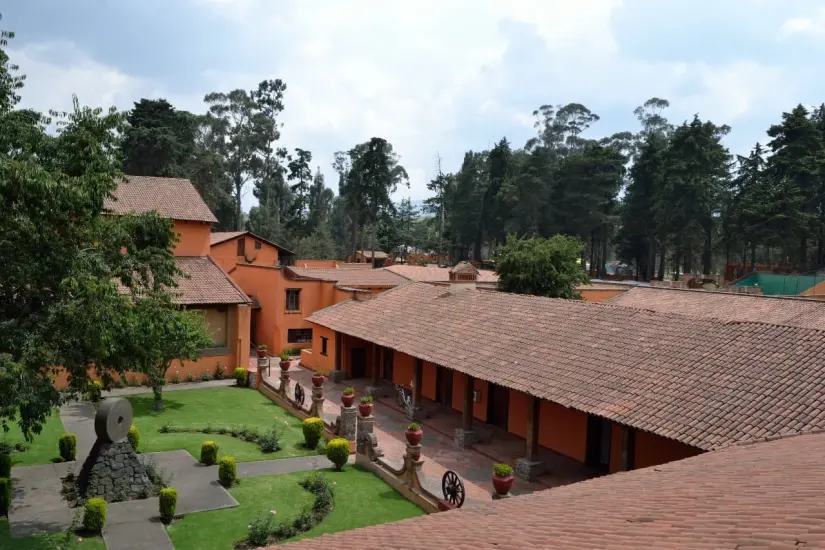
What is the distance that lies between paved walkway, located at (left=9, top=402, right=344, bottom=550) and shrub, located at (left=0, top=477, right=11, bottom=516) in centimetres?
21

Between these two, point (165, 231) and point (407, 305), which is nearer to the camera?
point (165, 231)

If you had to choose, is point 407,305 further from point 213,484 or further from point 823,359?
point 823,359

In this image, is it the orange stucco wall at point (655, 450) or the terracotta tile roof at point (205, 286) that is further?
the terracotta tile roof at point (205, 286)

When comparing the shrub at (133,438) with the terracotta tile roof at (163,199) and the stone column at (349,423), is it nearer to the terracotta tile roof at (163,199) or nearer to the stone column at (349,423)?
the stone column at (349,423)

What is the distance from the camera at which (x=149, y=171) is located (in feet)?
189

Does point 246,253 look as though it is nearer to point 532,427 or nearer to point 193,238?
point 193,238

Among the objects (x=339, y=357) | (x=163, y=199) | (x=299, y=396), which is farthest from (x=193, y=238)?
(x=299, y=396)

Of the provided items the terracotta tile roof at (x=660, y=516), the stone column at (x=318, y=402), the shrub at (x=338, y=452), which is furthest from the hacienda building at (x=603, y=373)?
the shrub at (x=338, y=452)

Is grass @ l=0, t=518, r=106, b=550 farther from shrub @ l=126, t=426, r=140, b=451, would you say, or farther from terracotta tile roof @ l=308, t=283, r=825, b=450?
terracotta tile roof @ l=308, t=283, r=825, b=450

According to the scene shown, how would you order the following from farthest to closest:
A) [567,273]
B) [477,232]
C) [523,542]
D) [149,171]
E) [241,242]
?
1. [477,232]
2. [149,171]
3. [241,242]
4. [567,273]
5. [523,542]

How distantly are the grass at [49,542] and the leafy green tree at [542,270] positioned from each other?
79.0 ft

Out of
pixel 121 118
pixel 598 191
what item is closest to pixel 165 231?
pixel 121 118

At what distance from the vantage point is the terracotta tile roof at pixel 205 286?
28391mm

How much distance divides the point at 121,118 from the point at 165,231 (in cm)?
252
